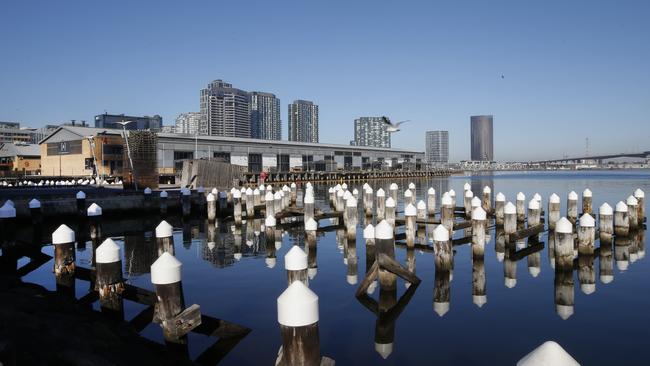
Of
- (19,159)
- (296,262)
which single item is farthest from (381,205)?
(19,159)

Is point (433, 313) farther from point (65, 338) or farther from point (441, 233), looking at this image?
point (65, 338)

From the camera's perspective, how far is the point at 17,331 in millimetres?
7430

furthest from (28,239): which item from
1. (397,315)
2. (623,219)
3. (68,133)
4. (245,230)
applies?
(68,133)

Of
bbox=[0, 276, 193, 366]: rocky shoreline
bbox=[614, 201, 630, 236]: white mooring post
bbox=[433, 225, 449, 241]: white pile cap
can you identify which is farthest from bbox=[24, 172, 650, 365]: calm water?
bbox=[614, 201, 630, 236]: white mooring post

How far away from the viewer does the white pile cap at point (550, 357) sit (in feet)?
11.6

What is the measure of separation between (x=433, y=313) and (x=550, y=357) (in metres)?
8.31

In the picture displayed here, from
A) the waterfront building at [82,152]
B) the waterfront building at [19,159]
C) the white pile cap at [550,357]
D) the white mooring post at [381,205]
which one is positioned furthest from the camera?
the waterfront building at [19,159]

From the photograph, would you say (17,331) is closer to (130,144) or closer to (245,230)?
(245,230)

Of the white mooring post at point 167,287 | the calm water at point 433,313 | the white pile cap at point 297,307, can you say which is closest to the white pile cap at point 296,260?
the calm water at point 433,313

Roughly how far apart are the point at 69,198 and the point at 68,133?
5781 cm

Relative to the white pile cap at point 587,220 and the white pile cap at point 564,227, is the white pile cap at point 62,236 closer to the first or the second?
the white pile cap at point 564,227

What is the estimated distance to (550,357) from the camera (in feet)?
11.7

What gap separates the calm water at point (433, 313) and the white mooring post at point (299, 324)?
3.38m

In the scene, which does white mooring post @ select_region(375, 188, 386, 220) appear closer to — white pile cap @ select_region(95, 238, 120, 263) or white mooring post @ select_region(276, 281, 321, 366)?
white pile cap @ select_region(95, 238, 120, 263)
